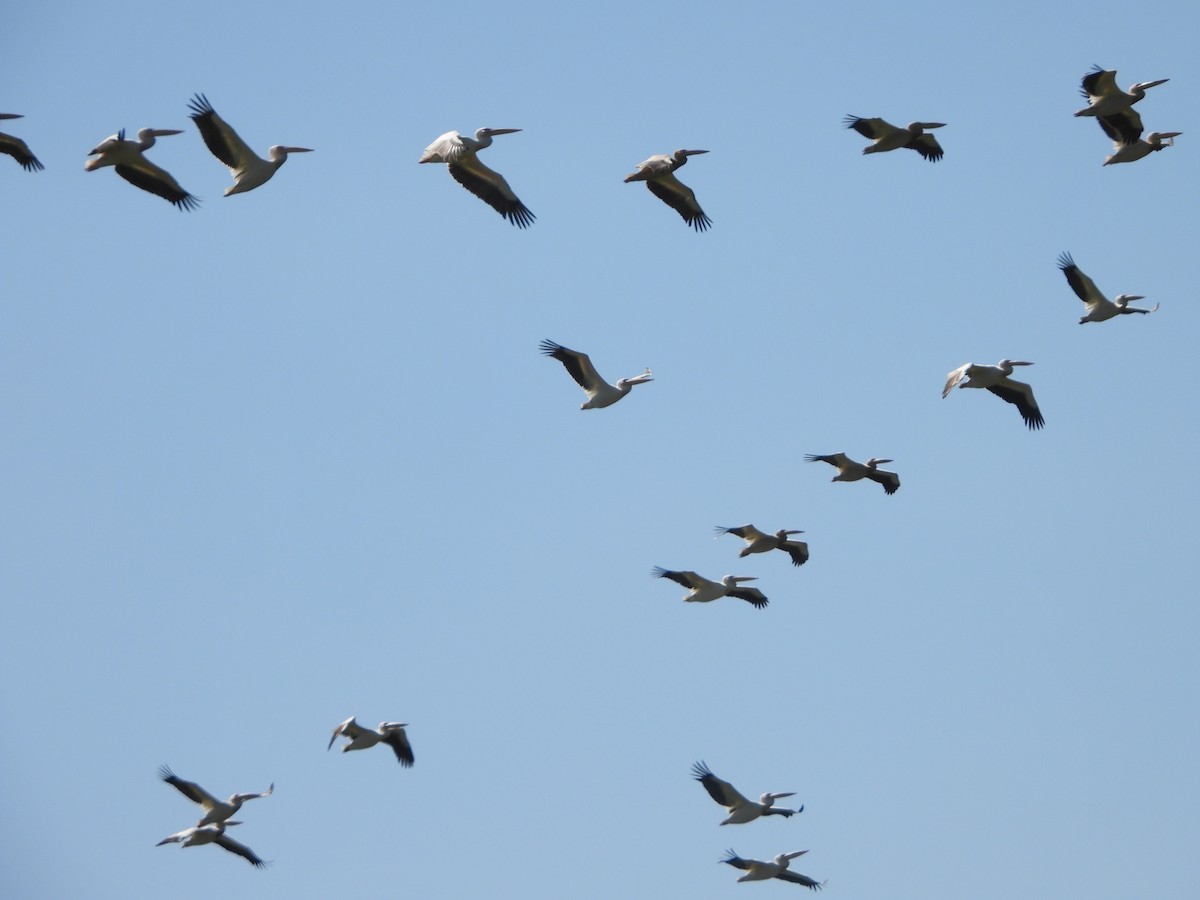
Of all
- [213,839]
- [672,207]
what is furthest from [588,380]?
[213,839]

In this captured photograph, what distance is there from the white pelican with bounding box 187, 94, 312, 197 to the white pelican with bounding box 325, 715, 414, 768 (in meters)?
6.64

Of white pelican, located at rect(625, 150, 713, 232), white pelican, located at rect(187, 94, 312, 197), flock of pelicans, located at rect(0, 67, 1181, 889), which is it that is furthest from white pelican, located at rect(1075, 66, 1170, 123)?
white pelican, located at rect(187, 94, 312, 197)

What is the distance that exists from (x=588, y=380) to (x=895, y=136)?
5.21m

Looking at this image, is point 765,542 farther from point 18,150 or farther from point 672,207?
point 18,150

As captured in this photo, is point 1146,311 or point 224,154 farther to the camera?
point 1146,311

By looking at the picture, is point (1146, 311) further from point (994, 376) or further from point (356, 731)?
point (356, 731)

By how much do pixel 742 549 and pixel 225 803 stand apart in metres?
7.90

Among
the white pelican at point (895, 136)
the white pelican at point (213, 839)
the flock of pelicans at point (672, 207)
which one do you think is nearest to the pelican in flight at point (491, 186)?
the flock of pelicans at point (672, 207)

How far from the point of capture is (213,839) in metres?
24.9

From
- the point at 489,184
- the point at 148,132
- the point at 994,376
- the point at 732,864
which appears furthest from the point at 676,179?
the point at 732,864

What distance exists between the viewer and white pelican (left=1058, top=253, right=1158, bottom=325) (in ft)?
90.5

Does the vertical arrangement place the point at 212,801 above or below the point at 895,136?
below

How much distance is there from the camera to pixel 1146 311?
91.8 feet

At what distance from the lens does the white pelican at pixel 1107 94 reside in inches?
1028
